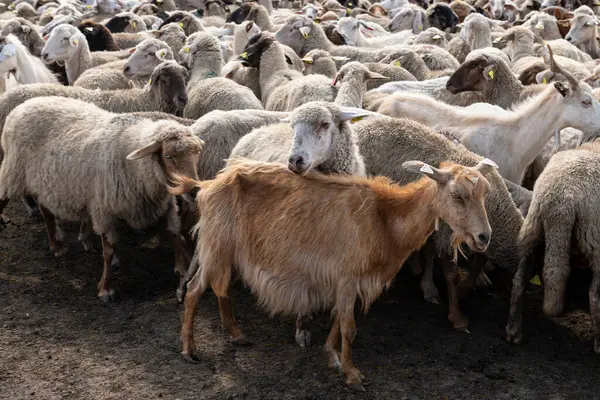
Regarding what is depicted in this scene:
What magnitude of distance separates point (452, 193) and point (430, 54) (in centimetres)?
558

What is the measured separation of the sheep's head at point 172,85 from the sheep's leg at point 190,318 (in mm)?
2829

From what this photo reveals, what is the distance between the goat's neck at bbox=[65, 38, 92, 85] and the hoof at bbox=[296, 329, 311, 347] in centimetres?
543

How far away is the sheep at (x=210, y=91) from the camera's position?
23.4 feet

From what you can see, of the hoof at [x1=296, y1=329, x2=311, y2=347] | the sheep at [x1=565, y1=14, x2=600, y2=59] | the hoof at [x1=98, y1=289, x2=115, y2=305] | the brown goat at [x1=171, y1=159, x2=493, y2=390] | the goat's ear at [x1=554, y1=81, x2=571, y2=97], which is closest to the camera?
the brown goat at [x1=171, y1=159, x2=493, y2=390]

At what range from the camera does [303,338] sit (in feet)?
16.0

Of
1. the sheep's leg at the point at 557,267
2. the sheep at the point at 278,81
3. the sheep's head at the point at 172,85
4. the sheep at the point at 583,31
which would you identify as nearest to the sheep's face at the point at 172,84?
the sheep's head at the point at 172,85

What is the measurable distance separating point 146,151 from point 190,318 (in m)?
1.28

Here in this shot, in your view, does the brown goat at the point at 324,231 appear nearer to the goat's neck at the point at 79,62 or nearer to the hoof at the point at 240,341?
the hoof at the point at 240,341

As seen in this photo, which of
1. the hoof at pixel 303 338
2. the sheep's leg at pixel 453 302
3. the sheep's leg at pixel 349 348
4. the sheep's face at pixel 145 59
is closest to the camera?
the sheep's leg at pixel 349 348

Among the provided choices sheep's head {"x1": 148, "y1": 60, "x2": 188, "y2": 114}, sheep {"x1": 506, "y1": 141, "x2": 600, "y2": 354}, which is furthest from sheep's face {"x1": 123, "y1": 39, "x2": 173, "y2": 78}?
sheep {"x1": 506, "y1": 141, "x2": 600, "y2": 354}

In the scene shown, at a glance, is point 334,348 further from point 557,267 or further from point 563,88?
point 563,88

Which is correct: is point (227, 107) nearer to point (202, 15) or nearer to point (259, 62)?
point (259, 62)

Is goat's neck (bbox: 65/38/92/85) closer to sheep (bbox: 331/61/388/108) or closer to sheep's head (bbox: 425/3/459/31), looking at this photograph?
sheep (bbox: 331/61/388/108)

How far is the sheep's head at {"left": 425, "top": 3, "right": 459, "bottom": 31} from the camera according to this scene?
12.8 meters
